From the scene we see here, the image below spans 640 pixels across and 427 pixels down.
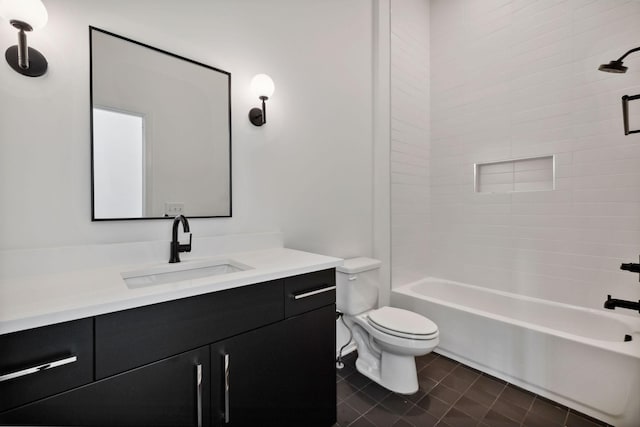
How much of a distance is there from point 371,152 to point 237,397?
6.26ft

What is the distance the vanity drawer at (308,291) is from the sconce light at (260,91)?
0.96 meters

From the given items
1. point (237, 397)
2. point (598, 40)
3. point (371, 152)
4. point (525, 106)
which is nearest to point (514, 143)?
point (525, 106)

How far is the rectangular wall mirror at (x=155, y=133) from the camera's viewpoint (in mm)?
1184

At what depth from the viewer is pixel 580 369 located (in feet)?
5.15

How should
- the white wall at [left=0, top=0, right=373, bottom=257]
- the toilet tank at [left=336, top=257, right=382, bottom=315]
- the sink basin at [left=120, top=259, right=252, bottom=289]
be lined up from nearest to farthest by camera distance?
the white wall at [left=0, top=0, right=373, bottom=257]
the sink basin at [left=120, top=259, right=252, bottom=289]
the toilet tank at [left=336, top=257, right=382, bottom=315]

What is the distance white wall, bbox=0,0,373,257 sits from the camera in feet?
3.41

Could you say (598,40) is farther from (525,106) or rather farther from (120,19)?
(120,19)

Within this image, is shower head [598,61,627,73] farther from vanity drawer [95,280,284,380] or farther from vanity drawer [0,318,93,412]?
vanity drawer [0,318,93,412]

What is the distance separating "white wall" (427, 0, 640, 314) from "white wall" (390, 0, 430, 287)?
12cm

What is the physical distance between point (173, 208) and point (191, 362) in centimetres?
75

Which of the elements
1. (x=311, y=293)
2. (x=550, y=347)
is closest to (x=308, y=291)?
(x=311, y=293)

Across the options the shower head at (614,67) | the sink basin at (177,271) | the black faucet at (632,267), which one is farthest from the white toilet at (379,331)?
the shower head at (614,67)

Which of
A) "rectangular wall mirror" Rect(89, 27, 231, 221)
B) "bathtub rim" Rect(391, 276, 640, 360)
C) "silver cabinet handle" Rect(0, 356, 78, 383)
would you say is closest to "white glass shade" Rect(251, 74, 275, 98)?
"rectangular wall mirror" Rect(89, 27, 231, 221)

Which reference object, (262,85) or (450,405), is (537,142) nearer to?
(450,405)
